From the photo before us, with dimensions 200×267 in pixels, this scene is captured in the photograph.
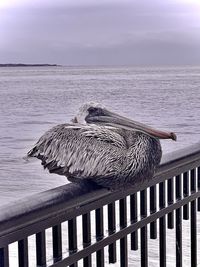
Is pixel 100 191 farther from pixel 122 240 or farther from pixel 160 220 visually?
pixel 160 220

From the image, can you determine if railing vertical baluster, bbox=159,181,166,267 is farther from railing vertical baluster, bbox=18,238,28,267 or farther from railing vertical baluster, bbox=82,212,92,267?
railing vertical baluster, bbox=18,238,28,267

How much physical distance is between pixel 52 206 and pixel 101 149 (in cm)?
23

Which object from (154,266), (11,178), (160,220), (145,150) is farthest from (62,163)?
(11,178)

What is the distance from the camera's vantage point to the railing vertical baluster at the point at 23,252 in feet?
6.01

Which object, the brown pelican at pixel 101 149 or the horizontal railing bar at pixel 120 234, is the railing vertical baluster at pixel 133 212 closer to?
the horizontal railing bar at pixel 120 234

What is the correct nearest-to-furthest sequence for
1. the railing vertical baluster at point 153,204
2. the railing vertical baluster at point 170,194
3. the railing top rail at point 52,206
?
the railing top rail at point 52,206 < the railing vertical baluster at point 153,204 < the railing vertical baluster at point 170,194

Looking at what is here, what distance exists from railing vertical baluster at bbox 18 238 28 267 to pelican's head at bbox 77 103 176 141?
1.50 feet

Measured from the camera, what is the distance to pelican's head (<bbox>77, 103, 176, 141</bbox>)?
207cm

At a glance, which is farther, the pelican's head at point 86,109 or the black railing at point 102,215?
the pelican's head at point 86,109

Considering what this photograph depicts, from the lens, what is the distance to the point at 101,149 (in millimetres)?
2016

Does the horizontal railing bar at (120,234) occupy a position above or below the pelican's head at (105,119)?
below

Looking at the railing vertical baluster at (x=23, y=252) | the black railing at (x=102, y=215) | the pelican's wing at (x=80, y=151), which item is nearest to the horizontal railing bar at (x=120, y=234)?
the black railing at (x=102, y=215)

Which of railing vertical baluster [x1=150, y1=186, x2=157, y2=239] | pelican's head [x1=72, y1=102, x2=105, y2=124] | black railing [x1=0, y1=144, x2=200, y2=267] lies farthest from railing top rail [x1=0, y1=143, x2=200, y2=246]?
pelican's head [x1=72, y1=102, x2=105, y2=124]

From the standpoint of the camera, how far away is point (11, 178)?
1275 cm
